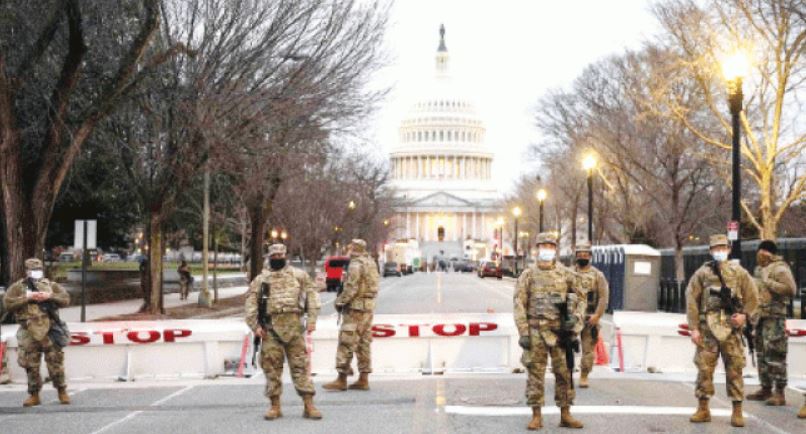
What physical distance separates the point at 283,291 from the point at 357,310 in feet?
6.56

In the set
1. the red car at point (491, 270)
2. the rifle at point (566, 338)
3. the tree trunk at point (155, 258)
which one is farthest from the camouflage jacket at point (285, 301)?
the red car at point (491, 270)

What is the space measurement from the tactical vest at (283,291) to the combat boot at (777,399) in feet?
17.3

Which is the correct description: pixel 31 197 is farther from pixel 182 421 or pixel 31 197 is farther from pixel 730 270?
pixel 730 270

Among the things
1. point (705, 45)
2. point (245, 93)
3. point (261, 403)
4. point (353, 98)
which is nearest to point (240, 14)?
point (245, 93)

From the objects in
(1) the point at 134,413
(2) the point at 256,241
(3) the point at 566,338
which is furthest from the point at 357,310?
(2) the point at 256,241

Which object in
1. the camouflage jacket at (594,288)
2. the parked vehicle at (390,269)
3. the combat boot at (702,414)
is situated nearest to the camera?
the combat boot at (702,414)

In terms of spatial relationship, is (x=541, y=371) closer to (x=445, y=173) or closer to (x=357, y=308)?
(x=357, y=308)

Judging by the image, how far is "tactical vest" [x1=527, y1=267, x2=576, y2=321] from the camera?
419 inches

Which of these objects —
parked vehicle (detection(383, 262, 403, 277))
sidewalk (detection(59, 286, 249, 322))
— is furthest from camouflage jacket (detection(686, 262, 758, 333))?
parked vehicle (detection(383, 262, 403, 277))

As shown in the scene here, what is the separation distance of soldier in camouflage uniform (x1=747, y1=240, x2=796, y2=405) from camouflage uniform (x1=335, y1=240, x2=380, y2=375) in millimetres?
4367

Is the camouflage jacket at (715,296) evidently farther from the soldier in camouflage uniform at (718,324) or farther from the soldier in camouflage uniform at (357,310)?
the soldier in camouflage uniform at (357,310)

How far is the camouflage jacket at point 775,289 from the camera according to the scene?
12.4m

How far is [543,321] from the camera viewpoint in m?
10.6

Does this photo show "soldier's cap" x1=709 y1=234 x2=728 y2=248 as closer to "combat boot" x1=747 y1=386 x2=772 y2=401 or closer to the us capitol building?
"combat boot" x1=747 y1=386 x2=772 y2=401
